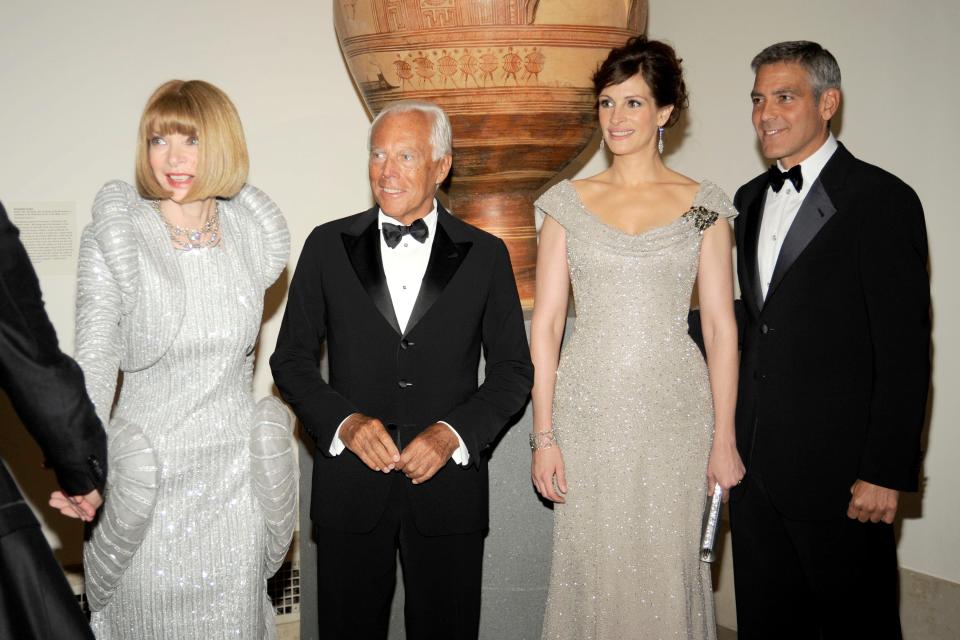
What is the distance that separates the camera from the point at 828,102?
2.62m

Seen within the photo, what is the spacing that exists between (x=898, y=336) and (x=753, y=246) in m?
0.45

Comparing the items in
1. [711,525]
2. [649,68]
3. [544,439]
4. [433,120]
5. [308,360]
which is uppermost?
[649,68]

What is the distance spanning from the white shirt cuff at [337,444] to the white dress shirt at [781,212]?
115 cm

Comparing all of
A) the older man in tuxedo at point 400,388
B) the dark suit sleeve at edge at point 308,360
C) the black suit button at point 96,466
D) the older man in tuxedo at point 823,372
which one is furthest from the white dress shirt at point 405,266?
the older man in tuxedo at point 823,372

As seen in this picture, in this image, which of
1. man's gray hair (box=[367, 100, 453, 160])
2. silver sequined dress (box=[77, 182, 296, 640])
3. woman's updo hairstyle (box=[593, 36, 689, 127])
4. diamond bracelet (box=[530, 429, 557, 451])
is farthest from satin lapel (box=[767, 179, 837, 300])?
silver sequined dress (box=[77, 182, 296, 640])

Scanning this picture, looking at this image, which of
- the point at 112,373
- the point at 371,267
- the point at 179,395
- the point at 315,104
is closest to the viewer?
the point at 112,373

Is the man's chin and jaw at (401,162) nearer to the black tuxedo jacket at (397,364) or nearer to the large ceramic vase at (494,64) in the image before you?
the black tuxedo jacket at (397,364)

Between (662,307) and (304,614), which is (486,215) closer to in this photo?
(662,307)

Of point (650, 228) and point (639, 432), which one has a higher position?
point (650, 228)

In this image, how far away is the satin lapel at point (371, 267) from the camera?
7.72 ft

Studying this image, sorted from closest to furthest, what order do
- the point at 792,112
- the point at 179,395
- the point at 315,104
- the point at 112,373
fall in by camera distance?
the point at 112,373 → the point at 179,395 → the point at 792,112 → the point at 315,104

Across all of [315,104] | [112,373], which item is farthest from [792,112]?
[315,104]

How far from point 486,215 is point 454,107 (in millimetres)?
383

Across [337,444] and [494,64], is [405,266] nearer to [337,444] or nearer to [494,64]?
[337,444]
